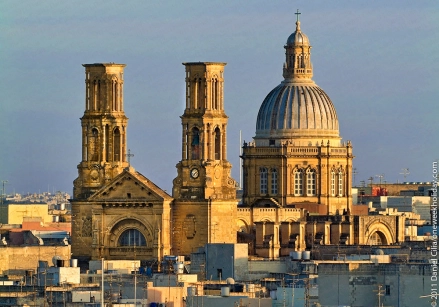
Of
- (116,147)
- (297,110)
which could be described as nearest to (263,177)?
(297,110)

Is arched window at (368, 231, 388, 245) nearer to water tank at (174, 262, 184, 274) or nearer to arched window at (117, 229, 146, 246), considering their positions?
A: arched window at (117, 229, 146, 246)

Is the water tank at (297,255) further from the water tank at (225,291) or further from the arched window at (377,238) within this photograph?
the water tank at (225,291)

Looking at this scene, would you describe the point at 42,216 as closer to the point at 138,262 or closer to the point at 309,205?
the point at 309,205

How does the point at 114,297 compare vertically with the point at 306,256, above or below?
below

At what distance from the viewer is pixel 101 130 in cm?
13488

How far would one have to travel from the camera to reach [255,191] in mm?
152500

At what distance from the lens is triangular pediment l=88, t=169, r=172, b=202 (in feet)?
437

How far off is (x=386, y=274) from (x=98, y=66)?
45853mm

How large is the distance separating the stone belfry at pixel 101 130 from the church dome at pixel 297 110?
20320mm

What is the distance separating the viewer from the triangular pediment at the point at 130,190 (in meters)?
133

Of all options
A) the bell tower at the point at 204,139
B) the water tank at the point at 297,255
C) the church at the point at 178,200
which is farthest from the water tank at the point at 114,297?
the bell tower at the point at 204,139

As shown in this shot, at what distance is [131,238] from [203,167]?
4.99m

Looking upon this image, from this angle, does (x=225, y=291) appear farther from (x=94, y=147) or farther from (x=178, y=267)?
(x=94, y=147)

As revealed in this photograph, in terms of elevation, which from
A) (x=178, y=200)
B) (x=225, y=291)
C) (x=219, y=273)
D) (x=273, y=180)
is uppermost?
(x=273, y=180)
